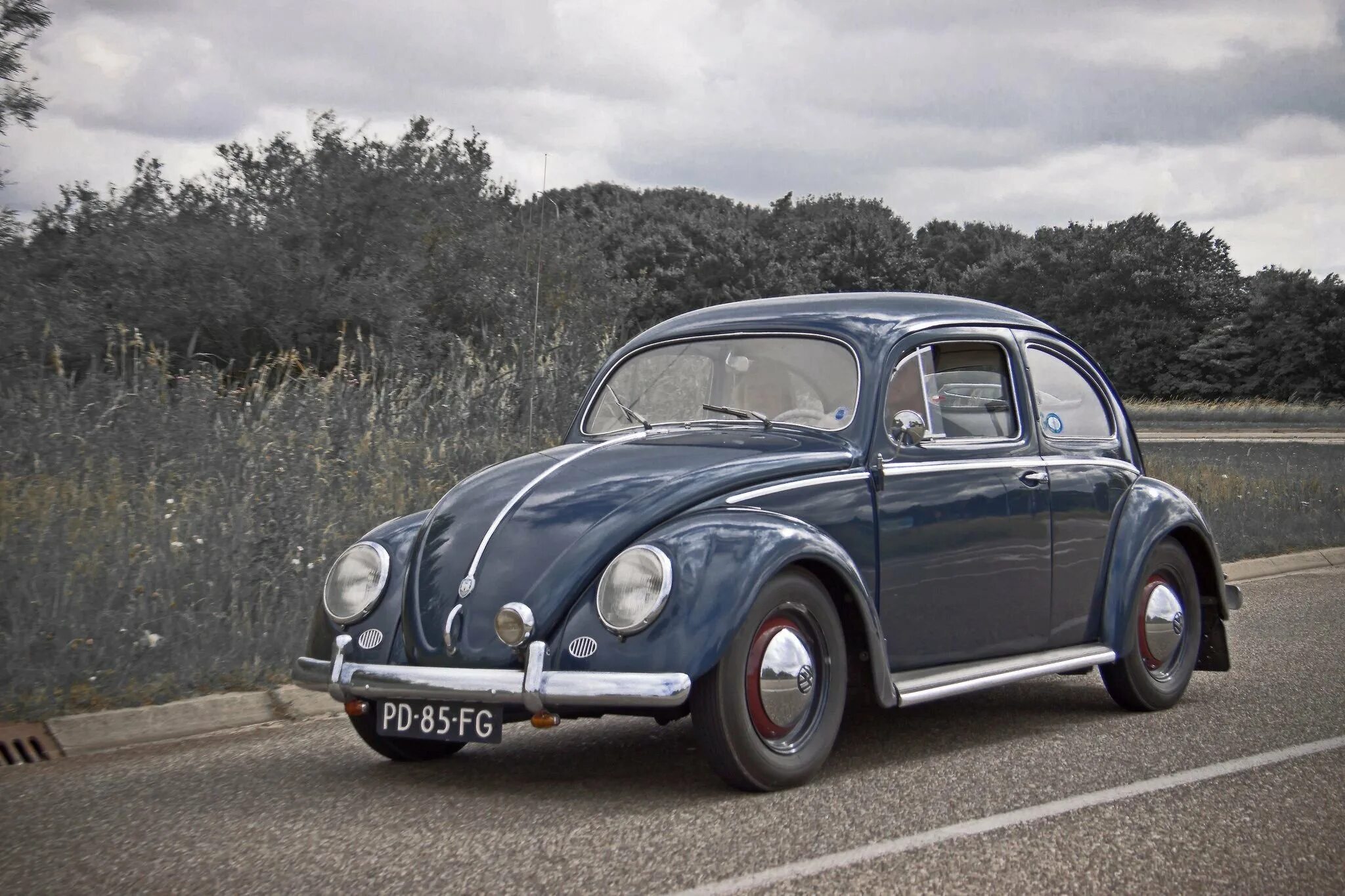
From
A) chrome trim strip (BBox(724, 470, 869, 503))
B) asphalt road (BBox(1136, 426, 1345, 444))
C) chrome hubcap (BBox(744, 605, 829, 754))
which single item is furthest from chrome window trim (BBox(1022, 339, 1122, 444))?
asphalt road (BBox(1136, 426, 1345, 444))

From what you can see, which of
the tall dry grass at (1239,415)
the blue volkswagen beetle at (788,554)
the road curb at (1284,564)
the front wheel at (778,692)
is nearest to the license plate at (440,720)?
the blue volkswagen beetle at (788,554)

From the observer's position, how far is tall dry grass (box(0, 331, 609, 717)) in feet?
21.9

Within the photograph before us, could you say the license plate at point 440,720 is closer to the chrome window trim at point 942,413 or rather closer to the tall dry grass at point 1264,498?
the chrome window trim at point 942,413

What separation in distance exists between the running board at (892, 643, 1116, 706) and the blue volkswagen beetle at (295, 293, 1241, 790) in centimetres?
2

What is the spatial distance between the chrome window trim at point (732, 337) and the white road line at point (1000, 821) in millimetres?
1772

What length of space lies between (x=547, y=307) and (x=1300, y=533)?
11516 mm

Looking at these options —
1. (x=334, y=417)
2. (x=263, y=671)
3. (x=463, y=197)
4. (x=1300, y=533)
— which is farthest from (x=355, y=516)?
(x=463, y=197)

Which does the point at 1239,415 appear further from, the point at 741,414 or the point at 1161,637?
the point at 741,414

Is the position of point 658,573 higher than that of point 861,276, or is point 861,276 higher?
point 861,276

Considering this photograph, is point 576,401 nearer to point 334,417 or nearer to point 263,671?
point 334,417

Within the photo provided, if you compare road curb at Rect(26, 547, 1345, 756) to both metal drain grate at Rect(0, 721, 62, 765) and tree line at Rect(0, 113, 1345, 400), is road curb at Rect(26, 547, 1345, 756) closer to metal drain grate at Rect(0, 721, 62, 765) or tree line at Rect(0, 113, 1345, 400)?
metal drain grate at Rect(0, 721, 62, 765)

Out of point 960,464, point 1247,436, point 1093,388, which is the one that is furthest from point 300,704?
point 1247,436

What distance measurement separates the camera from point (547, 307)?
70.4ft

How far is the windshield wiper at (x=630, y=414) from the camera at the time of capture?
6367 mm
